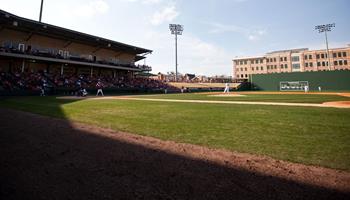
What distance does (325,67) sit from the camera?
8188cm

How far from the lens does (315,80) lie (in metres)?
45.8

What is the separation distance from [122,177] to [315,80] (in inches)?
2085

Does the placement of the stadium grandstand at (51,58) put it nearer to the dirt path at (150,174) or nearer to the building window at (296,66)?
the dirt path at (150,174)

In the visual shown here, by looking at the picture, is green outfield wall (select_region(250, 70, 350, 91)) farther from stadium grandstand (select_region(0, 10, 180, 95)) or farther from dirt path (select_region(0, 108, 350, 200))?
dirt path (select_region(0, 108, 350, 200))

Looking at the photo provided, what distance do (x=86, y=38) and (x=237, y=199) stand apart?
42.6 m

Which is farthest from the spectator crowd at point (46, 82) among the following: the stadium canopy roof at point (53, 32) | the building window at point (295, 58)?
the building window at point (295, 58)

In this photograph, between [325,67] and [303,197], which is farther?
[325,67]

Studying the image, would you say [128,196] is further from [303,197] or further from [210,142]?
[210,142]

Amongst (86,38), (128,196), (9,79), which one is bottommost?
(128,196)

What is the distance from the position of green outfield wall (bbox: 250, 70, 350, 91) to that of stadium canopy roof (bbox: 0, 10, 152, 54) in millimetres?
34255

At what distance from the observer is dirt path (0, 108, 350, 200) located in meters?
2.96


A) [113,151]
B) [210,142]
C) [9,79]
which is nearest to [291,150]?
[210,142]

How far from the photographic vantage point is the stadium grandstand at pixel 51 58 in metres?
28.8

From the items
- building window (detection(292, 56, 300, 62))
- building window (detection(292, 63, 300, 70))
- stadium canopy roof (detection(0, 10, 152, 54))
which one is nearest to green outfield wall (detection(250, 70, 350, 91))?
stadium canopy roof (detection(0, 10, 152, 54))
